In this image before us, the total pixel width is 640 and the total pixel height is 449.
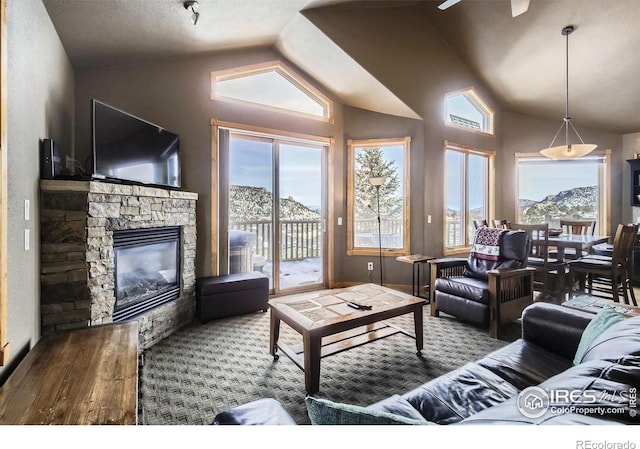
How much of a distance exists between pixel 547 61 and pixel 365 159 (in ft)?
9.21

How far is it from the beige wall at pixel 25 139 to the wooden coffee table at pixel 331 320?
1482mm

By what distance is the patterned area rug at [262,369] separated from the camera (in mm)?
1927

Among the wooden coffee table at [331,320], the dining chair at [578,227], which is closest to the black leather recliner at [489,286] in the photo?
the wooden coffee table at [331,320]

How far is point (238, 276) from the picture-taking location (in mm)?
3641

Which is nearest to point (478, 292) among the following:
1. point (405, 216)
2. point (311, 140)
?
point (405, 216)

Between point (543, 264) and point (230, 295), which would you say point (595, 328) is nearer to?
point (543, 264)

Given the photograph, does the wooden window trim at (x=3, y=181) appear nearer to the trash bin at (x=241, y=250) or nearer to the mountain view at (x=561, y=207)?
the trash bin at (x=241, y=250)

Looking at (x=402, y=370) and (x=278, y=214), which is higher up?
(x=278, y=214)

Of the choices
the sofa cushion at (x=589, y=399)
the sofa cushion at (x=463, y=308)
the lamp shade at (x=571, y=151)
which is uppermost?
the lamp shade at (x=571, y=151)

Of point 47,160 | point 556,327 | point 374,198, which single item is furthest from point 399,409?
point 374,198

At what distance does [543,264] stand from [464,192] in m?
1.86

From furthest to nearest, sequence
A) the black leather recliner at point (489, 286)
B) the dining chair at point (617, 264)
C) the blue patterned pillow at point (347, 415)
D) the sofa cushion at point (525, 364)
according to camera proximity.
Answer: the dining chair at point (617, 264), the black leather recliner at point (489, 286), the sofa cushion at point (525, 364), the blue patterned pillow at point (347, 415)

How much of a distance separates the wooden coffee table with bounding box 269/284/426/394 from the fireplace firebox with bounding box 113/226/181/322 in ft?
A: 4.03
